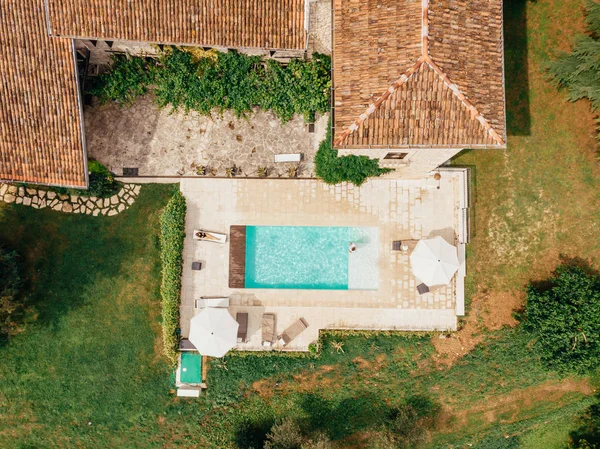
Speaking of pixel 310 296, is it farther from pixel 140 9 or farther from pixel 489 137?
pixel 140 9

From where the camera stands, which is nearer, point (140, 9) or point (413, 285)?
point (140, 9)

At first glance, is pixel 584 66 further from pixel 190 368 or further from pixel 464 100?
pixel 190 368

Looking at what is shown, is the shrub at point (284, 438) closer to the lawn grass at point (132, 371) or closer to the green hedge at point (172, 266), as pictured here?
the lawn grass at point (132, 371)

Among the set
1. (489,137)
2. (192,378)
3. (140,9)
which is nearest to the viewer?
(489,137)

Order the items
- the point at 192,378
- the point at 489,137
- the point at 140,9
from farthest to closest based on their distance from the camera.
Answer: the point at 192,378
the point at 140,9
the point at 489,137

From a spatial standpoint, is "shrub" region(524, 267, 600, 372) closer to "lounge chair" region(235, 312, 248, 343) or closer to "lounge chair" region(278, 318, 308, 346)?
"lounge chair" region(278, 318, 308, 346)

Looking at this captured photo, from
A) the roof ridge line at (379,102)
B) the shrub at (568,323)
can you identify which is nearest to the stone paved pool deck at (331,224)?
the shrub at (568,323)

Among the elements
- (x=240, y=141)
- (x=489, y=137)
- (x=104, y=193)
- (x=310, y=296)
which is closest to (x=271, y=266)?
(x=310, y=296)
